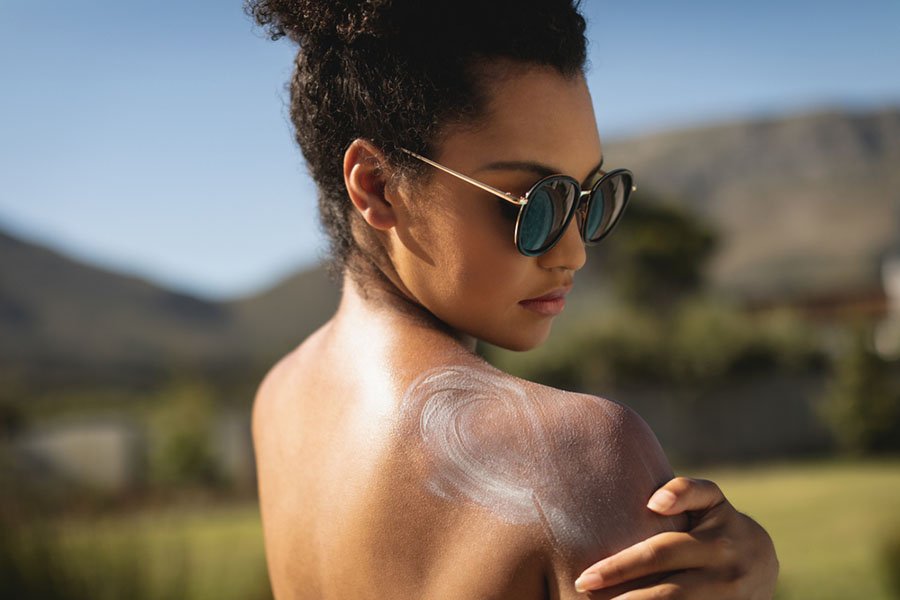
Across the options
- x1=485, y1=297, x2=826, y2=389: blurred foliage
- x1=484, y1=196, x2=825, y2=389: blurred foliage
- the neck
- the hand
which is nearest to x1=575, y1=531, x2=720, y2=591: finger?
the hand

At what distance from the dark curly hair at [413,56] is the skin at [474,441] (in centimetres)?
3

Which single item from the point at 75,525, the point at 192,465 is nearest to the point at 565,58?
the point at 75,525

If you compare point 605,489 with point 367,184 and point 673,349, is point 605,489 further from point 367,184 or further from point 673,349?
point 673,349

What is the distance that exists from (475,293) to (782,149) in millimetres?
95074

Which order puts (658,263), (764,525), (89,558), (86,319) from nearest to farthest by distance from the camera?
1. (89,558)
2. (764,525)
3. (658,263)
4. (86,319)

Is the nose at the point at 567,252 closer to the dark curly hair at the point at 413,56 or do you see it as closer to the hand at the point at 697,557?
the dark curly hair at the point at 413,56

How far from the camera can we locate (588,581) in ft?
3.59

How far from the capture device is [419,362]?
4.51 feet

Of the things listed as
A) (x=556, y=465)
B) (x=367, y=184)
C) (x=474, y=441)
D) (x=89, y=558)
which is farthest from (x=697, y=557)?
(x=89, y=558)

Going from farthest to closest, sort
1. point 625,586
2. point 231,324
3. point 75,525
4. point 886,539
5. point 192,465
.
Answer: point 231,324 → point 192,465 → point 886,539 → point 75,525 → point 625,586

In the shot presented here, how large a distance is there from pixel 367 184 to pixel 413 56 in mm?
196

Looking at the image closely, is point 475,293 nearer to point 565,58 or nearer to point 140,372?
point 565,58

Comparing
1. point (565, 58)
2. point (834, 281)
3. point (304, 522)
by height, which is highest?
point (565, 58)

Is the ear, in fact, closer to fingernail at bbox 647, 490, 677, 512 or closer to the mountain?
fingernail at bbox 647, 490, 677, 512
